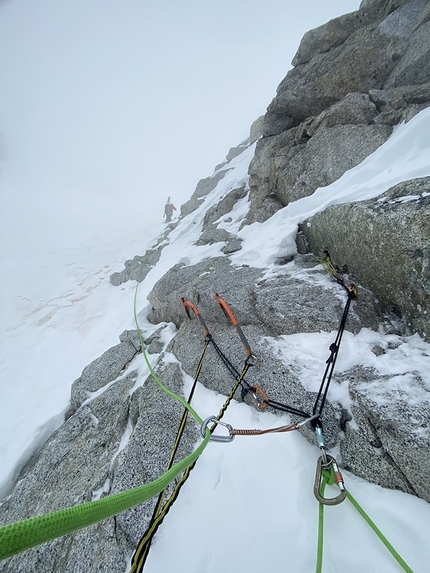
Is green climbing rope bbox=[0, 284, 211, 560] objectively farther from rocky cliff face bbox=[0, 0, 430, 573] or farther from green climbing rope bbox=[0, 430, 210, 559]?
rocky cliff face bbox=[0, 0, 430, 573]

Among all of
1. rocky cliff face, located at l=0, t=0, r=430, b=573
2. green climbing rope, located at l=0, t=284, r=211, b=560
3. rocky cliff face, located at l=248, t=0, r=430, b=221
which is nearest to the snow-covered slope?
rocky cliff face, located at l=0, t=0, r=430, b=573

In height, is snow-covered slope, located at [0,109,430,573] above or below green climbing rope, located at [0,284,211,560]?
below

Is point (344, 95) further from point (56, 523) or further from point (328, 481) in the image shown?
point (56, 523)

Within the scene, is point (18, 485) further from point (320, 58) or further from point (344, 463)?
point (320, 58)

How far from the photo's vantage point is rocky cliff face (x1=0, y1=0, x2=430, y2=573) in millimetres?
2338

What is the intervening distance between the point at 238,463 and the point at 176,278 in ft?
15.2

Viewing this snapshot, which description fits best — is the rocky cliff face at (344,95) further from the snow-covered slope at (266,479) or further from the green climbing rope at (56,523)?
the green climbing rope at (56,523)

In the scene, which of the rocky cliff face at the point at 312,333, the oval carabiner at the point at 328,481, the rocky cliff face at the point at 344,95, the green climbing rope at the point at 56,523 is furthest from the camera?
the rocky cliff face at the point at 344,95

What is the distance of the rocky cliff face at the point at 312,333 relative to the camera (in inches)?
92.0

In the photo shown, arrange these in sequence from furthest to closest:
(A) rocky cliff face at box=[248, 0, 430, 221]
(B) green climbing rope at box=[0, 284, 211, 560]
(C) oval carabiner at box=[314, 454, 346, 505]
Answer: (A) rocky cliff face at box=[248, 0, 430, 221], (C) oval carabiner at box=[314, 454, 346, 505], (B) green climbing rope at box=[0, 284, 211, 560]

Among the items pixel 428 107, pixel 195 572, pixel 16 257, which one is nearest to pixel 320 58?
pixel 428 107

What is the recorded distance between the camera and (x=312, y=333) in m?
3.28

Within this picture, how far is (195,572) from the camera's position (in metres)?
2.05

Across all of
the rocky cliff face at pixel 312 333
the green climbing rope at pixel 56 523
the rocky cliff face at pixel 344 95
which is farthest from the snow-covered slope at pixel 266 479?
the green climbing rope at pixel 56 523
